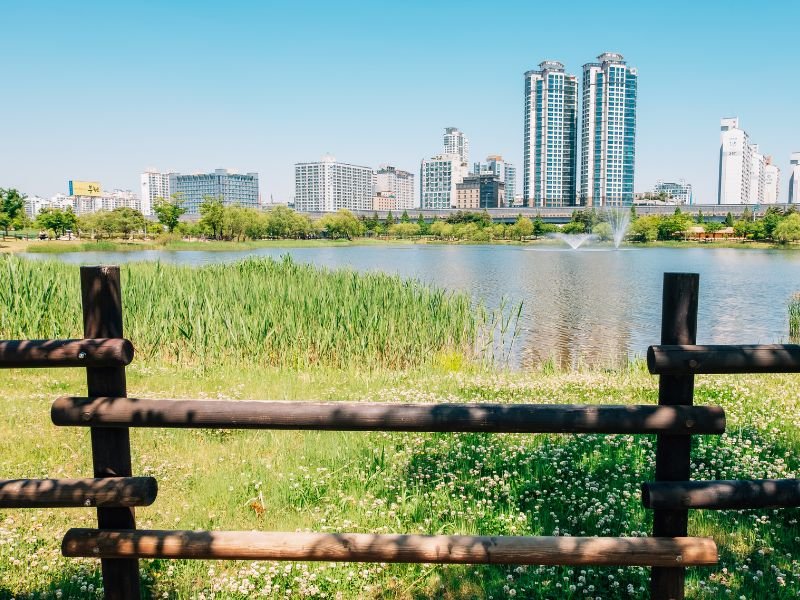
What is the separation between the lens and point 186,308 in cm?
1381

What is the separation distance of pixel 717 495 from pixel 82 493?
11.0ft

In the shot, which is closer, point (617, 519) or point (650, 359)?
point (650, 359)

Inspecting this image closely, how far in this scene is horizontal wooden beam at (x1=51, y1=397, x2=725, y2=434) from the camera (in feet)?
11.3

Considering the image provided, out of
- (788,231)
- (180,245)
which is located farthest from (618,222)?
(180,245)

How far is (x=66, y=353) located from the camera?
3.44 m

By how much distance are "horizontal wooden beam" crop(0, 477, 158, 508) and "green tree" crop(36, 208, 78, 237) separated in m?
106

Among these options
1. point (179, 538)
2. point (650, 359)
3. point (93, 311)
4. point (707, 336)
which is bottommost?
point (707, 336)

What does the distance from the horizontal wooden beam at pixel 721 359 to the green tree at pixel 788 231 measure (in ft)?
350

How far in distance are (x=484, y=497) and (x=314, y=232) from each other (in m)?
133

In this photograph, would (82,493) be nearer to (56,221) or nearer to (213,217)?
(213,217)

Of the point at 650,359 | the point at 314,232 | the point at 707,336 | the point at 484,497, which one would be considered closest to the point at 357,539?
the point at 650,359

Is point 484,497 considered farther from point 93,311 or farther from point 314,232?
point 314,232

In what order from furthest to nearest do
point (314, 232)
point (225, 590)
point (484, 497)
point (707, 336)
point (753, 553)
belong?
1. point (314, 232)
2. point (707, 336)
3. point (484, 497)
4. point (753, 553)
5. point (225, 590)

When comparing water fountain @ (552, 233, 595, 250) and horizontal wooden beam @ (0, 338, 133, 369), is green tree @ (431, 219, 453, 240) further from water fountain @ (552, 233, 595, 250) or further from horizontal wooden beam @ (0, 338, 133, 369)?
horizontal wooden beam @ (0, 338, 133, 369)
